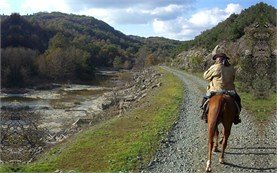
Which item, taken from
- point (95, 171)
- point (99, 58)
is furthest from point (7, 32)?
point (95, 171)

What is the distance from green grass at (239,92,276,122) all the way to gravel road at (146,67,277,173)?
1.19m

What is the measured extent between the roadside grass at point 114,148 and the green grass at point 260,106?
178 inches

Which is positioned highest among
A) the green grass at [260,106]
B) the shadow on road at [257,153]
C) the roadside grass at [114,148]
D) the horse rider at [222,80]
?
the horse rider at [222,80]

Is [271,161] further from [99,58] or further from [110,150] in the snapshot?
[99,58]

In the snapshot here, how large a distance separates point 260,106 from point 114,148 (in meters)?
12.6

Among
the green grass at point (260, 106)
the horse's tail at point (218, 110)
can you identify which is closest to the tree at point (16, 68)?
the green grass at point (260, 106)

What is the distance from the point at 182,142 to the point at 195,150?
1.39m

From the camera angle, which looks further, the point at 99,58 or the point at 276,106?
the point at 99,58

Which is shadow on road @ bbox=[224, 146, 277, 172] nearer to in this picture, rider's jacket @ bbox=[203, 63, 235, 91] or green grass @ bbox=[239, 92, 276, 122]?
rider's jacket @ bbox=[203, 63, 235, 91]

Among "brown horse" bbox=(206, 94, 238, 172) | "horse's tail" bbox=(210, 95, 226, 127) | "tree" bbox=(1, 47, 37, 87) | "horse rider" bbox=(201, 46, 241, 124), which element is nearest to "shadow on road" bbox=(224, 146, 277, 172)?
"brown horse" bbox=(206, 94, 238, 172)

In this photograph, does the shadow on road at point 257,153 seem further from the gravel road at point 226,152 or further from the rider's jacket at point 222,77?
the rider's jacket at point 222,77

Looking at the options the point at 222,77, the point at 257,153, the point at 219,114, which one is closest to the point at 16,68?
the point at 257,153

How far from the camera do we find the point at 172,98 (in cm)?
2962

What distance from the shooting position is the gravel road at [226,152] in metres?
12.3
